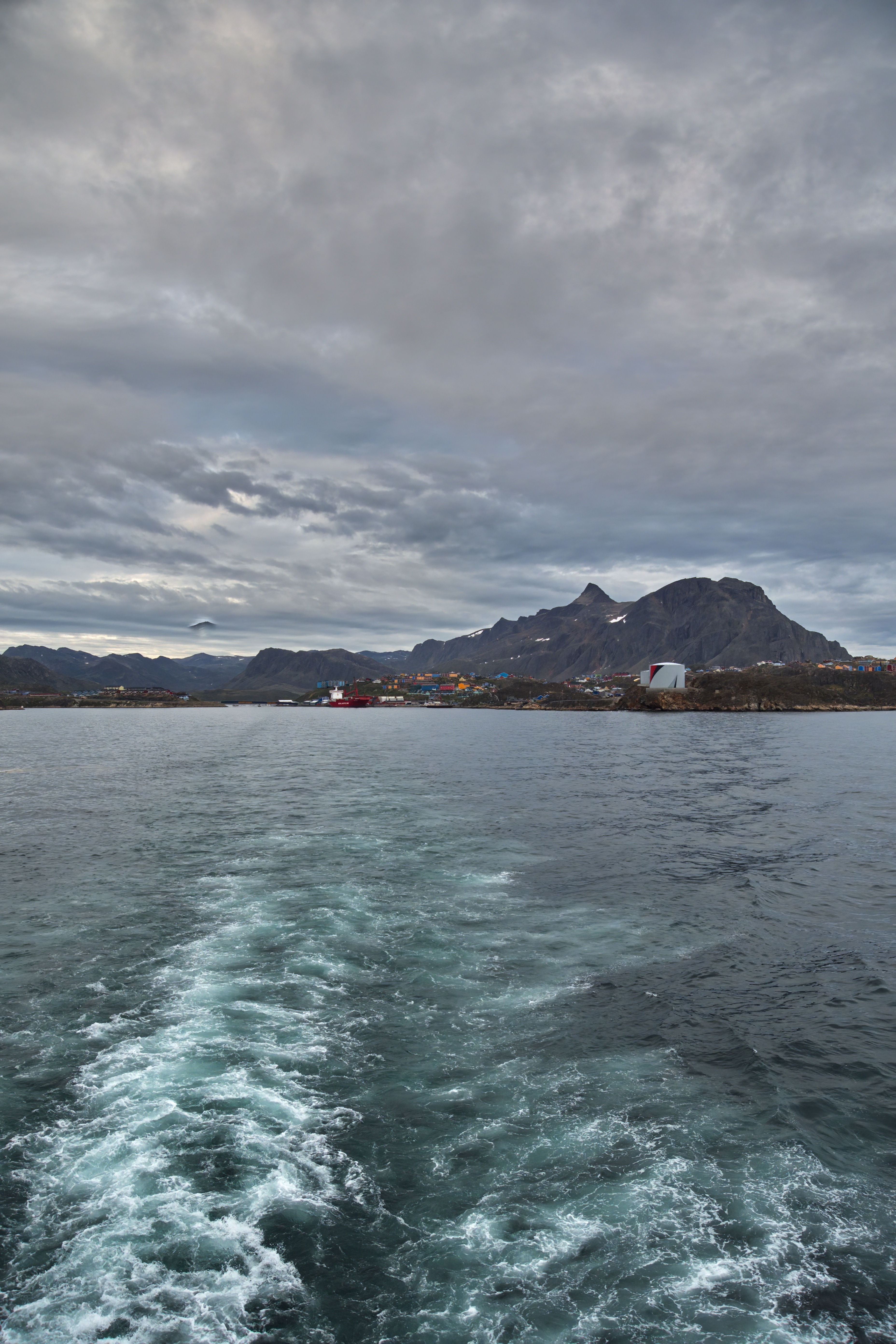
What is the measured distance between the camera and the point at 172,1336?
8.36 metres

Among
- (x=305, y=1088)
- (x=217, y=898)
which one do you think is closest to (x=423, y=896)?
(x=217, y=898)

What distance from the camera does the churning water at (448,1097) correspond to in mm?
9039

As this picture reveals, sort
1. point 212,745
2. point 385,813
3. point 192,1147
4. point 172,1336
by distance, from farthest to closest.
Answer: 1. point 212,745
2. point 385,813
3. point 192,1147
4. point 172,1336

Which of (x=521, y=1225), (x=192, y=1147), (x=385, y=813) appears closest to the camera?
(x=521, y=1225)

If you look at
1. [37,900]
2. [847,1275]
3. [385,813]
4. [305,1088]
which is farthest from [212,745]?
[847,1275]

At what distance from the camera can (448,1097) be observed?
13.5 meters

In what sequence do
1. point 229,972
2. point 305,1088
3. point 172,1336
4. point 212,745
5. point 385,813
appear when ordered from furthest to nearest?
point 212,745 → point 385,813 → point 229,972 → point 305,1088 → point 172,1336

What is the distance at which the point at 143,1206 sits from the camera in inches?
417

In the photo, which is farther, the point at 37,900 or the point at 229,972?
the point at 37,900

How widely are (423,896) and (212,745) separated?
95083 mm

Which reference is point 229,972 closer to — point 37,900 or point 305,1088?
point 305,1088

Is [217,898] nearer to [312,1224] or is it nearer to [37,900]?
[37,900]

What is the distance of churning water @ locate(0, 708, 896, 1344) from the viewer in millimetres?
9039

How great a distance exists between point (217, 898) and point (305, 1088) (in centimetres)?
1545
